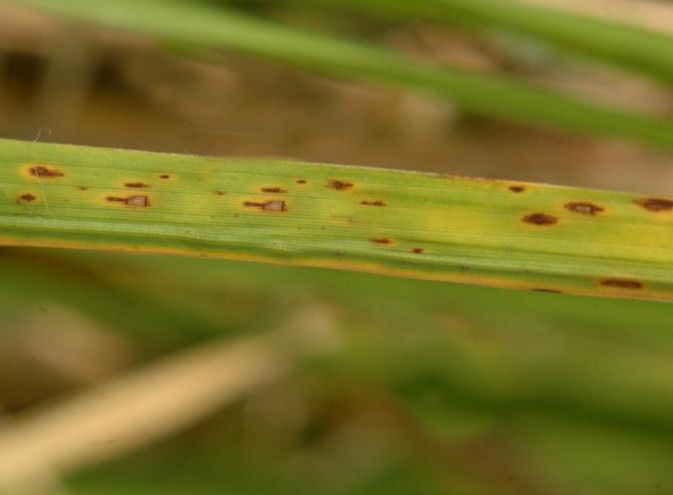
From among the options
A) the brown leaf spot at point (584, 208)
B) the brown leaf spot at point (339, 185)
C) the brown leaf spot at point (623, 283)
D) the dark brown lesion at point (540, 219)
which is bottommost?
the brown leaf spot at point (623, 283)

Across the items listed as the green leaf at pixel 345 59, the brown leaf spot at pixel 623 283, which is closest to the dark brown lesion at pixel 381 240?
the brown leaf spot at pixel 623 283

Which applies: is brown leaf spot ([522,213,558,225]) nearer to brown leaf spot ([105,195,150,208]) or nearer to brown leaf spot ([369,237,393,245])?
brown leaf spot ([369,237,393,245])

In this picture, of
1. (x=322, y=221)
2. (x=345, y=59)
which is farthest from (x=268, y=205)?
(x=345, y=59)

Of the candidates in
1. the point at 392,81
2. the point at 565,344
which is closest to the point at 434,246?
the point at 392,81

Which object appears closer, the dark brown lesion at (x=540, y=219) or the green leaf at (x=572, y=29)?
the dark brown lesion at (x=540, y=219)

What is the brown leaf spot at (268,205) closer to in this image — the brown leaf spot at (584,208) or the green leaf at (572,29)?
the brown leaf spot at (584,208)

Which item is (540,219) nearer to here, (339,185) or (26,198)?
(339,185)
